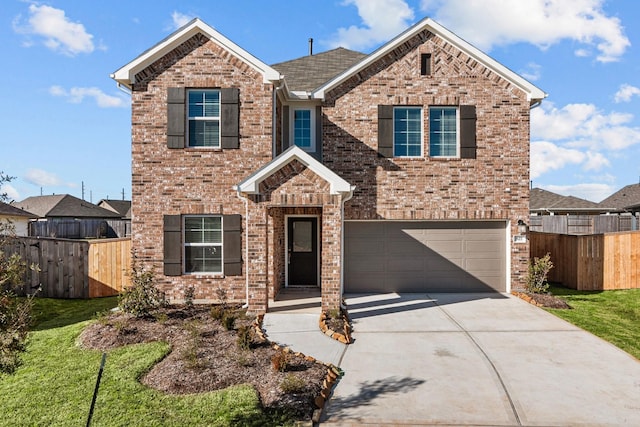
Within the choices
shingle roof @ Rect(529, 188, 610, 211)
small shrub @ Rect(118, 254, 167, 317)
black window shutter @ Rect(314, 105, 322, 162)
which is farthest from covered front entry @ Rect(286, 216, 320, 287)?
shingle roof @ Rect(529, 188, 610, 211)

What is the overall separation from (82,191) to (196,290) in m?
101

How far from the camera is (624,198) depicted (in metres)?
28.7

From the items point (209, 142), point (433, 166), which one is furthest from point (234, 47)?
point (433, 166)

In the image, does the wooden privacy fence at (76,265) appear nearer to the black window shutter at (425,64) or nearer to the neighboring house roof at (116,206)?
the black window shutter at (425,64)

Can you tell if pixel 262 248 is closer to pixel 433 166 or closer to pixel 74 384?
pixel 74 384

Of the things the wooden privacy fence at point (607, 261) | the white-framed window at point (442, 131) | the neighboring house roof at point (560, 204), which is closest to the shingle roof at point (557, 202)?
→ the neighboring house roof at point (560, 204)

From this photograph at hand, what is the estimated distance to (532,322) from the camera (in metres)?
8.41

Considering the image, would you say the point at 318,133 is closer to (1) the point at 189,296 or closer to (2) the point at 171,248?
(2) the point at 171,248

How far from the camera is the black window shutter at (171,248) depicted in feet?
32.9

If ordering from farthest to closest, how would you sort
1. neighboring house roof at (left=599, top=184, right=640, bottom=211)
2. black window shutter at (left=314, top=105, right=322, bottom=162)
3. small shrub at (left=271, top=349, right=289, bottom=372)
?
1. neighboring house roof at (left=599, top=184, right=640, bottom=211)
2. black window shutter at (left=314, top=105, right=322, bottom=162)
3. small shrub at (left=271, top=349, right=289, bottom=372)

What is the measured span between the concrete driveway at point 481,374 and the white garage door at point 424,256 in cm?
245

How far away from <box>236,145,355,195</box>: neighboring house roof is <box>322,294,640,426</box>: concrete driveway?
3034 mm

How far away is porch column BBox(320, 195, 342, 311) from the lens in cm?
870

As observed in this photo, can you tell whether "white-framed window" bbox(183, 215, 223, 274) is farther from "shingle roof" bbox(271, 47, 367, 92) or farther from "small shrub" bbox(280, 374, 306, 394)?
"small shrub" bbox(280, 374, 306, 394)
